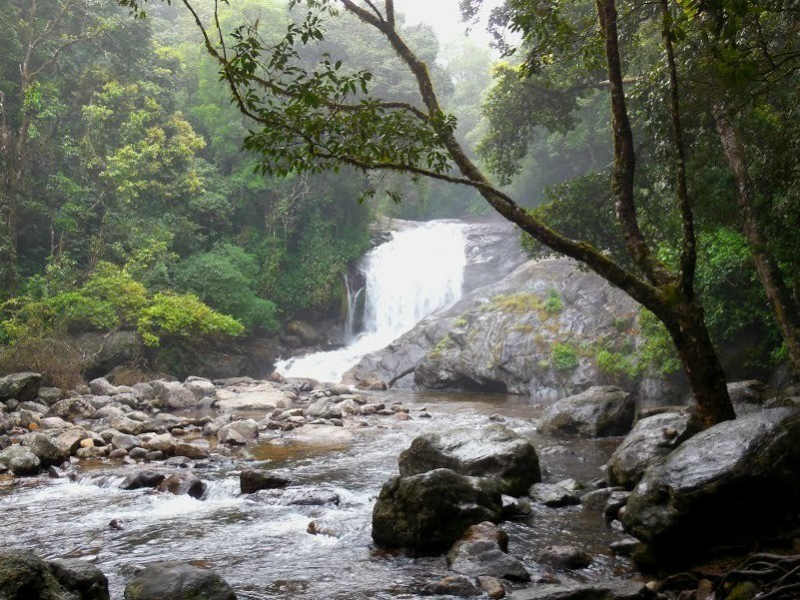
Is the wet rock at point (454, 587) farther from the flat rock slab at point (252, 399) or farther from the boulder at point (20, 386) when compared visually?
the boulder at point (20, 386)

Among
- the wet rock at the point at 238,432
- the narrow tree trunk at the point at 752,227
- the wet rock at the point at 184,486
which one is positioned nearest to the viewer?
the wet rock at the point at 184,486

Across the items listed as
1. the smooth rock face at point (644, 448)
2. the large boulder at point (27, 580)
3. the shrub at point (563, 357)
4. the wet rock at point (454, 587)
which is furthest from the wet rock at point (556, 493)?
the shrub at point (563, 357)

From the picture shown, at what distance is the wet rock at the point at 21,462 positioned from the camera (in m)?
9.83

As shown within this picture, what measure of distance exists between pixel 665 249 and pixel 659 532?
9495 mm

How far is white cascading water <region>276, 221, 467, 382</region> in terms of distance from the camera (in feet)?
84.2

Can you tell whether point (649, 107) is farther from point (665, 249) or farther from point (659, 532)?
point (659, 532)

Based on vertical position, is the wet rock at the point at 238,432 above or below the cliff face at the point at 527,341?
below

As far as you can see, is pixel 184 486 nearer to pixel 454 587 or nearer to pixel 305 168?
pixel 454 587

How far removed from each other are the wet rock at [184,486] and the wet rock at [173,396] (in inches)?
353

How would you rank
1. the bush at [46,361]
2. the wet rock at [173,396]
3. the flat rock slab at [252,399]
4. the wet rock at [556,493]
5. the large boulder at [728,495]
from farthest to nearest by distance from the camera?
the flat rock slab at [252,399], the wet rock at [173,396], the bush at [46,361], the wet rock at [556,493], the large boulder at [728,495]

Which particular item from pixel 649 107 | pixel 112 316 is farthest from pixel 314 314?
pixel 649 107

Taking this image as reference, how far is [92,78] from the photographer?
24.8m

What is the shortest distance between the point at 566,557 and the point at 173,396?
14.1m

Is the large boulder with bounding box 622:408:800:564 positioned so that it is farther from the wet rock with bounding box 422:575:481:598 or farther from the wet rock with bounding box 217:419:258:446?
the wet rock with bounding box 217:419:258:446
